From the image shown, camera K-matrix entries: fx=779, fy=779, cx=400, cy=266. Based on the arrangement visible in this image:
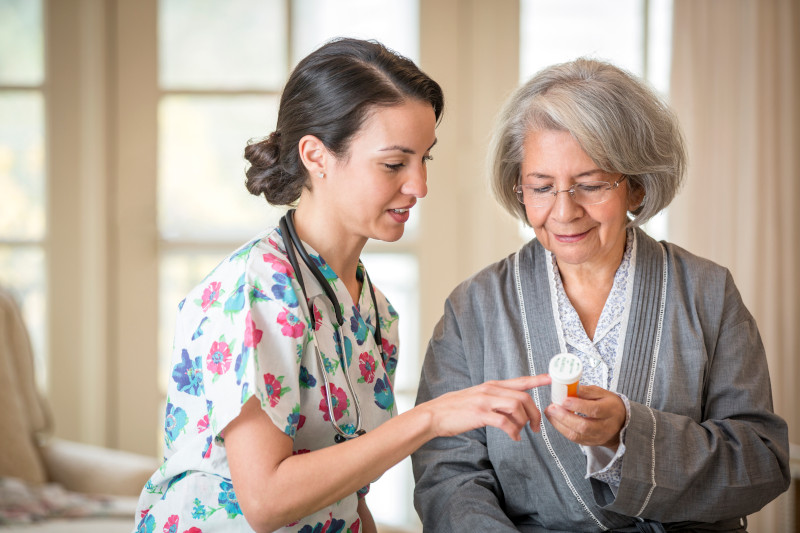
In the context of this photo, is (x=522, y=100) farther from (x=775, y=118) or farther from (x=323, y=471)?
(x=775, y=118)

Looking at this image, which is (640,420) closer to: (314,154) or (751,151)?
(314,154)

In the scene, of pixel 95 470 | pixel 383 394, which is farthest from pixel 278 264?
pixel 95 470

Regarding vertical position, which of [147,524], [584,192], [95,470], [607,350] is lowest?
[95,470]

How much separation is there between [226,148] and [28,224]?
0.88m

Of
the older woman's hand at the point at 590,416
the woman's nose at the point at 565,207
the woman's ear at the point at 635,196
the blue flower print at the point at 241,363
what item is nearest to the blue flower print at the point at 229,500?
the blue flower print at the point at 241,363

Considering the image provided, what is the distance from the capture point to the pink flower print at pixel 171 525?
134 cm

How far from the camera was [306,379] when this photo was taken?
1339 mm

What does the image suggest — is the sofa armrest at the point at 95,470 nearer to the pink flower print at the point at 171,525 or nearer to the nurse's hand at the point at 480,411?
the pink flower print at the point at 171,525

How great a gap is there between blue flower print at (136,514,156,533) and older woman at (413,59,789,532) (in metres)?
0.53

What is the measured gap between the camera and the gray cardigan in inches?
56.9

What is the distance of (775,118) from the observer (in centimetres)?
289

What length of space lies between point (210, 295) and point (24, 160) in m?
2.33

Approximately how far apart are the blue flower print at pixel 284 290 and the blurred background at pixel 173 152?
187cm

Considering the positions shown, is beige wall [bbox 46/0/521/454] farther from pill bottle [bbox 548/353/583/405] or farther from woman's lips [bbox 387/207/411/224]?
pill bottle [bbox 548/353/583/405]
